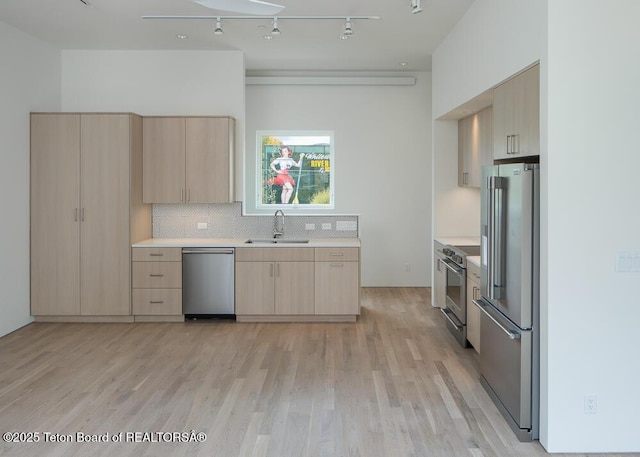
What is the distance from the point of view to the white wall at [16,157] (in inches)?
220

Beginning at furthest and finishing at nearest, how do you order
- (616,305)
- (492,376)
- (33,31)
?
1. (33,31)
2. (492,376)
3. (616,305)

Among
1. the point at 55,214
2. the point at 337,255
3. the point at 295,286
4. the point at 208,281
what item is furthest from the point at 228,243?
the point at 55,214

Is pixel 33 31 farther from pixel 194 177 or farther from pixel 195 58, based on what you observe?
pixel 194 177

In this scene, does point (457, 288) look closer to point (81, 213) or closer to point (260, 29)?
point (260, 29)

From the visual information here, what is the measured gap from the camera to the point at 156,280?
6168 millimetres

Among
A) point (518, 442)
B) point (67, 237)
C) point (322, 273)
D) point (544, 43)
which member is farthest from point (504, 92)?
point (67, 237)

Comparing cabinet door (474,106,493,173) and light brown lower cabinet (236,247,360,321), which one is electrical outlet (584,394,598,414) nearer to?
cabinet door (474,106,493,173)

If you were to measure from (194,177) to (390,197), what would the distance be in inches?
122

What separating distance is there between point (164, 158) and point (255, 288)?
1775 mm

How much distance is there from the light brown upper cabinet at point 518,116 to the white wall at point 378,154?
13.1 feet

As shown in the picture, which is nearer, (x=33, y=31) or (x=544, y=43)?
(x=544, y=43)

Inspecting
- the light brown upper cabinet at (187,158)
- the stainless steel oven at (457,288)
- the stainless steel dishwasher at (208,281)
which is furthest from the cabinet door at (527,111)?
the light brown upper cabinet at (187,158)

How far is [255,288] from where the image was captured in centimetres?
615

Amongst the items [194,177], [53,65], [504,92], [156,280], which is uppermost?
[53,65]
